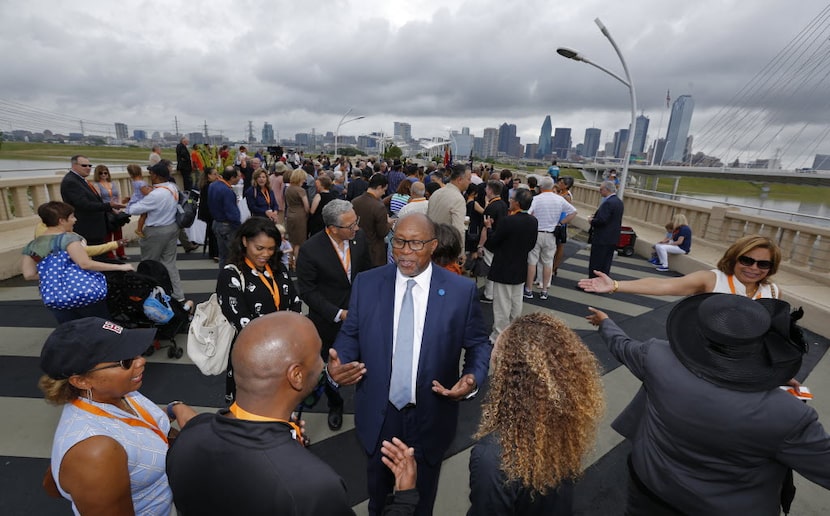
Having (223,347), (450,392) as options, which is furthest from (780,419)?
(223,347)

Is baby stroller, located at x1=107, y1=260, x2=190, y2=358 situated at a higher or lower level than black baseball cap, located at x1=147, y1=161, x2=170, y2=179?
lower

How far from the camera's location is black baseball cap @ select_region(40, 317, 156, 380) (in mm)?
1622

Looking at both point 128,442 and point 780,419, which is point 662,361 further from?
point 128,442

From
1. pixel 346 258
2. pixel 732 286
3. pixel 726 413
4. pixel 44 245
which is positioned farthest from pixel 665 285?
pixel 44 245

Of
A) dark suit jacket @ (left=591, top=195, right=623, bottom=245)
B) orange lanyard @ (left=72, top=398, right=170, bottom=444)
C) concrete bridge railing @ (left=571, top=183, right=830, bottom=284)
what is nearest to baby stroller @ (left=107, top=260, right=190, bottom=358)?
orange lanyard @ (left=72, top=398, right=170, bottom=444)

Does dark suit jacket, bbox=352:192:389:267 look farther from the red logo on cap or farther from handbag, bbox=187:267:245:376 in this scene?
the red logo on cap

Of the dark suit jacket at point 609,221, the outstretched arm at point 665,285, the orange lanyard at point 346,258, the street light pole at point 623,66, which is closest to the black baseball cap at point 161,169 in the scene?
the orange lanyard at point 346,258

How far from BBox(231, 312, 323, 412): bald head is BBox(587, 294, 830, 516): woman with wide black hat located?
1.63m

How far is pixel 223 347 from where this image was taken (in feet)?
9.72

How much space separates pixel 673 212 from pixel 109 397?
43.9ft

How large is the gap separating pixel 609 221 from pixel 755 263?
4.19 meters

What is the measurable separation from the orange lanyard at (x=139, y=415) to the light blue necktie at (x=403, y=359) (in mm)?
1204

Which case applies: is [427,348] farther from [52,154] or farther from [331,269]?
[52,154]

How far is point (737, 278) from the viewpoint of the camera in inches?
120
